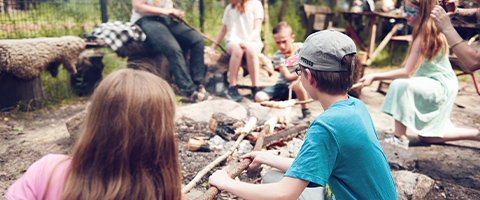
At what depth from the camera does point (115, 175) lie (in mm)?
1218

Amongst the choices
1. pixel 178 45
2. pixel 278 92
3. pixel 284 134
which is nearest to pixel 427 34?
pixel 284 134

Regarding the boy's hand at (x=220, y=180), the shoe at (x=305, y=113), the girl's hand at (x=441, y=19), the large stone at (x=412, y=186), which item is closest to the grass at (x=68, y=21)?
the shoe at (x=305, y=113)

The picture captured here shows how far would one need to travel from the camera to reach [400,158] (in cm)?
315

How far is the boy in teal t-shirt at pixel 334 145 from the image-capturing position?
4.98 feet

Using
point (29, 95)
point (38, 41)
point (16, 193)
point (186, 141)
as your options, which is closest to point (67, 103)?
point (29, 95)

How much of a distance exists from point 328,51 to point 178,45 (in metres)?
3.70

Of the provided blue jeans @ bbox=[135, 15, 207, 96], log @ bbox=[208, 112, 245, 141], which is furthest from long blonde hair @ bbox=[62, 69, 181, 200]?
blue jeans @ bbox=[135, 15, 207, 96]

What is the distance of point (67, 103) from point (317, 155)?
428cm

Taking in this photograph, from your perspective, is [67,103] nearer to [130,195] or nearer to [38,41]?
[38,41]

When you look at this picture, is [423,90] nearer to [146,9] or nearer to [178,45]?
[178,45]

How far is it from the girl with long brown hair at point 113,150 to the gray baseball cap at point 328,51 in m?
0.75

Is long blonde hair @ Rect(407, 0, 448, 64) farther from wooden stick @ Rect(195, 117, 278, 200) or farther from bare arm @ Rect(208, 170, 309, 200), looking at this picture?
bare arm @ Rect(208, 170, 309, 200)

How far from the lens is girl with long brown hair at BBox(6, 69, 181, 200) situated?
1.19 m

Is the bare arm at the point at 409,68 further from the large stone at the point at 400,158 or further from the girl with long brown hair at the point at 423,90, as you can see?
the large stone at the point at 400,158
